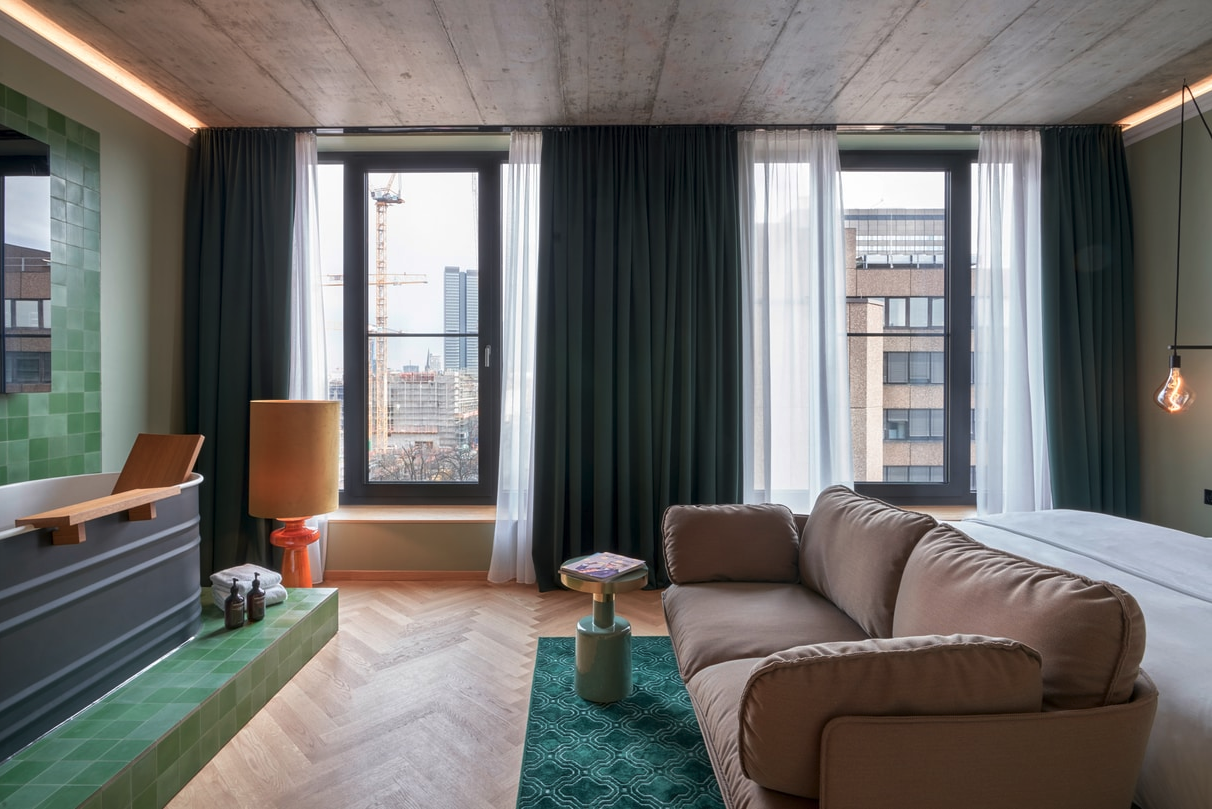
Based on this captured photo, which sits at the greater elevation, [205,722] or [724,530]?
[724,530]

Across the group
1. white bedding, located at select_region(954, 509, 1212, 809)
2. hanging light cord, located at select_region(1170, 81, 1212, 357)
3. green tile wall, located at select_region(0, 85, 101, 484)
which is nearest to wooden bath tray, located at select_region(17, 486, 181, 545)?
green tile wall, located at select_region(0, 85, 101, 484)

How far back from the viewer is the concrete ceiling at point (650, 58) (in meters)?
2.52

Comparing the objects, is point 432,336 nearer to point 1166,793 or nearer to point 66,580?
point 66,580

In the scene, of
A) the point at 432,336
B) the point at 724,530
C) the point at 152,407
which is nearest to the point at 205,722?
the point at 724,530

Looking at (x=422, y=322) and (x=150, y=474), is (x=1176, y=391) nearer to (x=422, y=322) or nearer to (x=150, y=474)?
(x=422, y=322)

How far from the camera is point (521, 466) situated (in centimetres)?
366

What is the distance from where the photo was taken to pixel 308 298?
3.67 metres

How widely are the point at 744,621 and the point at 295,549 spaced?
2271 millimetres

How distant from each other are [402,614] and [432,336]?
168cm

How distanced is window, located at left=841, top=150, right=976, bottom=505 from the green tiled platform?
10.9 feet

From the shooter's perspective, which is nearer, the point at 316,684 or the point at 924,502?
the point at 316,684

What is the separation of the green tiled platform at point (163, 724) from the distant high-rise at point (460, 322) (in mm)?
1769

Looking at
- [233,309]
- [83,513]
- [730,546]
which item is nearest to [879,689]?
[730,546]

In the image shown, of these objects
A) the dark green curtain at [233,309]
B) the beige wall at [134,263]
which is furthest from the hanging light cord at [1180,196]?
the beige wall at [134,263]
